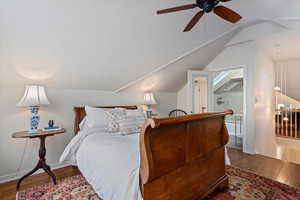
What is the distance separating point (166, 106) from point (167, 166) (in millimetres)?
3637

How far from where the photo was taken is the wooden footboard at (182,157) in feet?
3.99

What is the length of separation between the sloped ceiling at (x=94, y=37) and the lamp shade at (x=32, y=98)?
257 millimetres

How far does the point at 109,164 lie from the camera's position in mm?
1577

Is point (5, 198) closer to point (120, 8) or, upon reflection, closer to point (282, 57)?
point (120, 8)

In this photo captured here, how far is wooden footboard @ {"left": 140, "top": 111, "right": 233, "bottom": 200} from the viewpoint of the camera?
1215 mm

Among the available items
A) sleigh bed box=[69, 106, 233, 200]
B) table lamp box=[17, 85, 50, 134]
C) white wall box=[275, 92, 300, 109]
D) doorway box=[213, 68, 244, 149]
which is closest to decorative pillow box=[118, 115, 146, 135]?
sleigh bed box=[69, 106, 233, 200]

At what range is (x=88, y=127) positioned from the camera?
8.73 ft

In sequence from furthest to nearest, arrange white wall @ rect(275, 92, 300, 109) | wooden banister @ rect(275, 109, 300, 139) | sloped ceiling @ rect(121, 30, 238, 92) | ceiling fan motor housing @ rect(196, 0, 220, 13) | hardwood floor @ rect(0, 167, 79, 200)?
white wall @ rect(275, 92, 300, 109)
wooden banister @ rect(275, 109, 300, 139)
sloped ceiling @ rect(121, 30, 238, 92)
hardwood floor @ rect(0, 167, 79, 200)
ceiling fan motor housing @ rect(196, 0, 220, 13)

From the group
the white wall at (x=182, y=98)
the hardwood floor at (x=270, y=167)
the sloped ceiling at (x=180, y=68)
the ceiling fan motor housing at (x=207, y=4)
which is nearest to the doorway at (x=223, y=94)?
the sloped ceiling at (x=180, y=68)

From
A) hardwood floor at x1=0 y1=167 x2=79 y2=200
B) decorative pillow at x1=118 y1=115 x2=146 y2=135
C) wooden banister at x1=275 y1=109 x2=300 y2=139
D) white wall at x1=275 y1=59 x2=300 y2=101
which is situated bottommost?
hardwood floor at x1=0 y1=167 x2=79 y2=200

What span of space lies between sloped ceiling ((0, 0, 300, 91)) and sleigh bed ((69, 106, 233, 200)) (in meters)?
1.47

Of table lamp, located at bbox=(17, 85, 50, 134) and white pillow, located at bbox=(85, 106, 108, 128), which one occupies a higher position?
table lamp, located at bbox=(17, 85, 50, 134)

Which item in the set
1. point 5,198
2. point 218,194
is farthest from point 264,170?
point 5,198

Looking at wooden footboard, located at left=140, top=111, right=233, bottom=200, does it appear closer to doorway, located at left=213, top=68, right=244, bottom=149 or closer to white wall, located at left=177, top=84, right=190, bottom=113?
white wall, located at left=177, top=84, right=190, bottom=113
